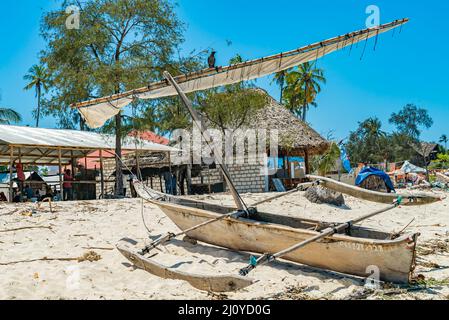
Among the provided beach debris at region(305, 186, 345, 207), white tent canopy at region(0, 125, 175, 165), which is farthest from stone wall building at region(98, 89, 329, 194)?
beach debris at region(305, 186, 345, 207)

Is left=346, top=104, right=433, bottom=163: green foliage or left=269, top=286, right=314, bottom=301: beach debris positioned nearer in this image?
left=269, top=286, right=314, bottom=301: beach debris

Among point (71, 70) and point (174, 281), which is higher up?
point (71, 70)

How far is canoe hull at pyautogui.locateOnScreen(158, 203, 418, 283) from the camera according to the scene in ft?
13.5

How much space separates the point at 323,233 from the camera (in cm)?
439

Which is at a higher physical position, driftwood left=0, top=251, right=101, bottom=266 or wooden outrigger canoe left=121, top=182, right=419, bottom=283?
wooden outrigger canoe left=121, top=182, right=419, bottom=283

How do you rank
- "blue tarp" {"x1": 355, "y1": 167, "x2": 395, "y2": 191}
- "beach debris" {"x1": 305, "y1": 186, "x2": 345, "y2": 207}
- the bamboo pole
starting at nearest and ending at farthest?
the bamboo pole < "beach debris" {"x1": 305, "y1": 186, "x2": 345, "y2": 207} < "blue tarp" {"x1": 355, "y1": 167, "x2": 395, "y2": 191}

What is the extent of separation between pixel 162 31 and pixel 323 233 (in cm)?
1149

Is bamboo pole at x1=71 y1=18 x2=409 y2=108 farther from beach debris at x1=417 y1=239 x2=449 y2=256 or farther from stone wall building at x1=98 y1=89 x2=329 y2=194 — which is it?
stone wall building at x1=98 y1=89 x2=329 y2=194

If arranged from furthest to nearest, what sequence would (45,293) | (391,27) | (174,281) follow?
1. (391,27)
2. (174,281)
3. (45,293)

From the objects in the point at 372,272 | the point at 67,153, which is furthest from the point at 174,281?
the point at 67,153

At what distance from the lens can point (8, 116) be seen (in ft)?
72.1

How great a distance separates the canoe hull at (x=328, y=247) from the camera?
4.11 meters

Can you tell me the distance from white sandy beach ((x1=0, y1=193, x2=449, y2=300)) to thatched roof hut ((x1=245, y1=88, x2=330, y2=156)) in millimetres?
9620
